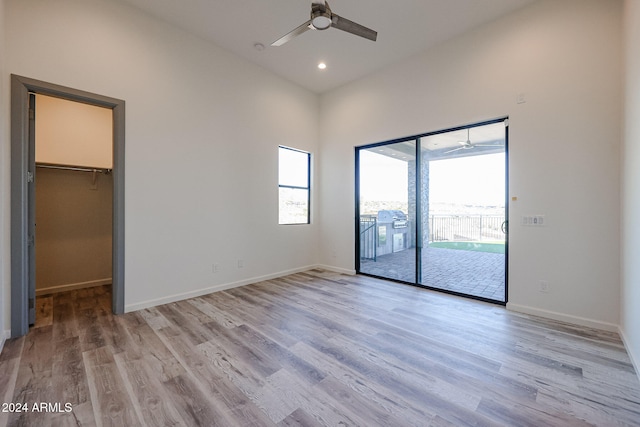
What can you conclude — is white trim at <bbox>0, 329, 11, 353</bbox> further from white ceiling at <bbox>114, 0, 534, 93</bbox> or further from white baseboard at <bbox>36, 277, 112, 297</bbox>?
white ceiling at <bbox>114, 0, 534, 93</bbox>

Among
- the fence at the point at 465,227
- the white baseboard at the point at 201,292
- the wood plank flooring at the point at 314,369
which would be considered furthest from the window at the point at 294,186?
the fence at the point at 465,227

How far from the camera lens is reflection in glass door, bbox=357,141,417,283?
4332 millimetres

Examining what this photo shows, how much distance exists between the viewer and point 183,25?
3430mm

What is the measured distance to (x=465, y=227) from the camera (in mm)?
3932

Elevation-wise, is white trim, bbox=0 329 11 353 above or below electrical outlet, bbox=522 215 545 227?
below

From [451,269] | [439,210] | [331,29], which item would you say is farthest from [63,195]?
[451,269]

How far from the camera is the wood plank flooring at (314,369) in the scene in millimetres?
1551

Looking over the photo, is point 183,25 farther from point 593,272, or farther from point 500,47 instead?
point 593,272

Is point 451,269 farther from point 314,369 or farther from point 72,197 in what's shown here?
point 72,197

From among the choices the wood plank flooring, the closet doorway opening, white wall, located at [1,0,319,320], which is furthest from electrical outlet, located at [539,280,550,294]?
the closet doorway opening

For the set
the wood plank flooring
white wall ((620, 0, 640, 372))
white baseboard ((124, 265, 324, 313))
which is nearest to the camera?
the wood plank flooring

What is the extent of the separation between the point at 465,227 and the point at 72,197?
589 cm

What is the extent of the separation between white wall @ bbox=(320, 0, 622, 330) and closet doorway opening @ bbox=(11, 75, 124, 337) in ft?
14.6

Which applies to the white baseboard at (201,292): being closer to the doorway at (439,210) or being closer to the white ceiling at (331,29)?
the doorway at (439,210)
